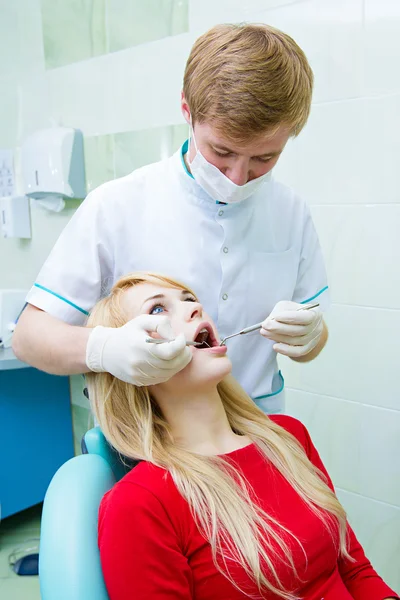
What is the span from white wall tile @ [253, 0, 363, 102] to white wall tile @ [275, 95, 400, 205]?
51 millimetres

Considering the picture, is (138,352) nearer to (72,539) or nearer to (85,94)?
(72,539)

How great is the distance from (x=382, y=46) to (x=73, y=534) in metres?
1.54

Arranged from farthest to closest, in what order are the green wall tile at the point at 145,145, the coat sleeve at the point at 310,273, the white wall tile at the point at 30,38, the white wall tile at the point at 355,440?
the white wall tile at the point at 30,38 → the green wall tile at the point at 145,145 → the white wall tile at the point at 355,440 → the coat sleeve at the point at 310,273

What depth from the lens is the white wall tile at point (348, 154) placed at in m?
1.74

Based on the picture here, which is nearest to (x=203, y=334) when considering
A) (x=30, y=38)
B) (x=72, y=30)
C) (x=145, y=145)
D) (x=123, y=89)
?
(x=145, y=145)

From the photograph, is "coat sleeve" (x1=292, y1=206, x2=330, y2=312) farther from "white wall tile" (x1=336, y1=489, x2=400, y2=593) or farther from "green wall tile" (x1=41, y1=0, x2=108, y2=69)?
"green wall tile" (x1=41, y1=0, x2=108, y2=69)

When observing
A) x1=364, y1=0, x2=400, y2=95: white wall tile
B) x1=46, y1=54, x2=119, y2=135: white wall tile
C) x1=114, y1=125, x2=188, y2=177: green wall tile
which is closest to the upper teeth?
x1=364, y1=0, x2=400, y2=95: white wall tile

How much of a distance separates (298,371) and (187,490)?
1.07 m

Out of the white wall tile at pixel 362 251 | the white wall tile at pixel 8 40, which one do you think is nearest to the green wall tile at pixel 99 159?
the white wall tile at pixel 8 40

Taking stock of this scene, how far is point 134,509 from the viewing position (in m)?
1.00

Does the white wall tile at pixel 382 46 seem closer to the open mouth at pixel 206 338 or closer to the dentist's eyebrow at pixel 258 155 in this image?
the dentist's eyebrow at pixel 258 155

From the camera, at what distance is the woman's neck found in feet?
4.02

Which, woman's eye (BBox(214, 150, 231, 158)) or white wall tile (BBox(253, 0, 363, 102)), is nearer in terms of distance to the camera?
woman's eye (BBox(214, 150, 231, 158))

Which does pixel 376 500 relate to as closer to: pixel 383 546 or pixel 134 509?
pixel 383 546
